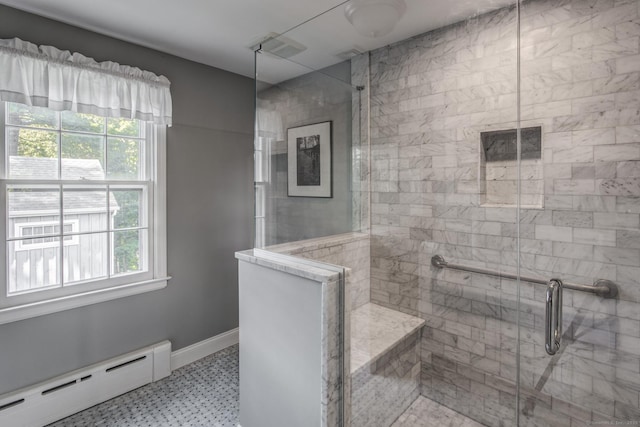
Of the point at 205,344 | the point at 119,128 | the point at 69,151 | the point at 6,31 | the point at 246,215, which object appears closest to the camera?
the point at 6,31

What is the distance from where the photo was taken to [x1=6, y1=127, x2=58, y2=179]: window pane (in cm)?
192

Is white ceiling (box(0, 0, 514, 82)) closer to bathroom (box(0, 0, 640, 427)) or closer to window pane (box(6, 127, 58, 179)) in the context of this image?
bathroom (box(0, 0, 640, 427))

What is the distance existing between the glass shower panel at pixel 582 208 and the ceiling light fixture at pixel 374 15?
23.5 inches

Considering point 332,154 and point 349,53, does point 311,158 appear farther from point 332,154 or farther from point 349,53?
point 349,53

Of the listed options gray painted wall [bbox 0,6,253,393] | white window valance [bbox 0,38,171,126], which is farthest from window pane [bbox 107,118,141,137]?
gray painted wall [bbox 0,6,253,393]

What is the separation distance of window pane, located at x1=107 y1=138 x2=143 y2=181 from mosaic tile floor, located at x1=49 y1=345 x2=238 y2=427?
1578 millimetres

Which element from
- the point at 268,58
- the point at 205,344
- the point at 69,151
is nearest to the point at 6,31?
the point at 69,151

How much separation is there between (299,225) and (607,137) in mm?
1654

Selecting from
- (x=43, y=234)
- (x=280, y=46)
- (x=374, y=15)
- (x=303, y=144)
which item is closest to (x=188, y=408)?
(x=43, y=234)

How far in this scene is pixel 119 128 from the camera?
2324 mm

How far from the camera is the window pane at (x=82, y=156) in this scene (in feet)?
6.90

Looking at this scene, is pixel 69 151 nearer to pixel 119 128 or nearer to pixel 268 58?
pixel 119 128

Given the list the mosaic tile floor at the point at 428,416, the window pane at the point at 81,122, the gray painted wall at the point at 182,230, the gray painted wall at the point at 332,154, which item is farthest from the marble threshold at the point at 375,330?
the window pane at the point at 81,122

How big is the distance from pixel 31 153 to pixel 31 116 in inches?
9.0
